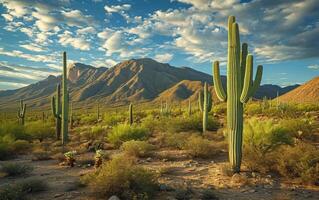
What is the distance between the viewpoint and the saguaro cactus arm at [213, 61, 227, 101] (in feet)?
33.4

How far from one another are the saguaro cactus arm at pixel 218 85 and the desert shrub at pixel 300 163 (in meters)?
2.44

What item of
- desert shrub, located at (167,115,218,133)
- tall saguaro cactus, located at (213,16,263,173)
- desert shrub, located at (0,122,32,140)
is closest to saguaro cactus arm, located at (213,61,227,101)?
tall saguaro cactus, located at (213,16,263,173)

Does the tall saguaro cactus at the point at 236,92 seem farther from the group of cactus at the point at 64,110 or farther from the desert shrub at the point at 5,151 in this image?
the group of cactus at the point at 64,110

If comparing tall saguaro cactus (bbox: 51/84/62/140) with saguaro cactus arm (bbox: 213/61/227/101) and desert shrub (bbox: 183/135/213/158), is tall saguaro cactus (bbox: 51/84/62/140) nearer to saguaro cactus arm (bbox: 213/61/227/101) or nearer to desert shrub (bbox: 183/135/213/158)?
desert shrub (bbox: 183/135/213/158)

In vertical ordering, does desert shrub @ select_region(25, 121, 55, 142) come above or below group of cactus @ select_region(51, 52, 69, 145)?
below

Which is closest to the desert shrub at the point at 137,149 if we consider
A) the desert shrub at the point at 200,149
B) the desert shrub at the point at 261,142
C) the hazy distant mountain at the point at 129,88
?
the desert shrub at the point at 200,149

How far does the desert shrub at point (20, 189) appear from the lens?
260 inches

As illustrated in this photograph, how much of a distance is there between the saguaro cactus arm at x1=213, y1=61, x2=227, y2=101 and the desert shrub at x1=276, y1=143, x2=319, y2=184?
244cm

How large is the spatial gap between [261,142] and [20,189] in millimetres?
7693

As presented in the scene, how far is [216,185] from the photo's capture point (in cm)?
833

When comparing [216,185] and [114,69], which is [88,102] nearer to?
[114,69]

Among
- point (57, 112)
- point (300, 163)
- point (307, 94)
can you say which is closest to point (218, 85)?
point (300, 163)

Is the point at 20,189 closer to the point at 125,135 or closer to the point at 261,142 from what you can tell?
the point at 261,142

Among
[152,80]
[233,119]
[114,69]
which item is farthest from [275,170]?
[114,69]
